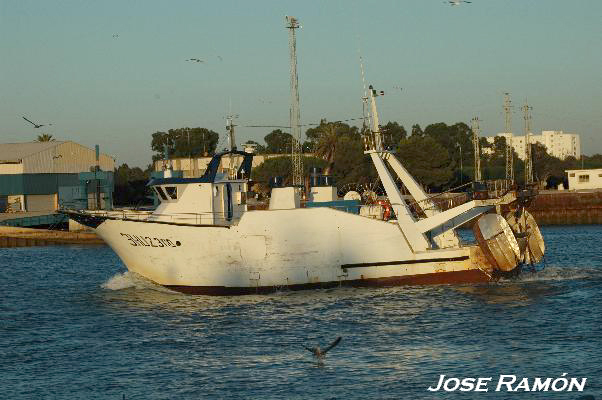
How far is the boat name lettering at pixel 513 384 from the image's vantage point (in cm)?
2330

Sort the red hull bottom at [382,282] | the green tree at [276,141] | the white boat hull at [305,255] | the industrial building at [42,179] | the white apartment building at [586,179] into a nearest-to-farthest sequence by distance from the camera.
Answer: the white boat hull at [305,255]
the red hull bottom at [382,282]
the industrial building at [42,179]
the white apartment building at [586,179]
the green tree at [276,141]

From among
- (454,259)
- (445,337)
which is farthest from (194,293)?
(445,337)

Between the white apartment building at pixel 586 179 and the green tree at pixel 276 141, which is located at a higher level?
the green tree at pixel 276 141

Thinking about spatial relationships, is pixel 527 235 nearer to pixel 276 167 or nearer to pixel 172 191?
pixel 172 191

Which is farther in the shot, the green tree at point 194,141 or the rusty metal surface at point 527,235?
the green tree at point 194,141

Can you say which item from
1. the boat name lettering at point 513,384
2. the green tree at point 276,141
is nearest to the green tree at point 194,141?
the green tree at point 276,141

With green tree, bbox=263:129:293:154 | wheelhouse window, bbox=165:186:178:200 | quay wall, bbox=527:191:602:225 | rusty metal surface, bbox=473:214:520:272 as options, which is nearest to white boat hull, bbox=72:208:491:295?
rusty metal surface, bbox=473:214:520:272

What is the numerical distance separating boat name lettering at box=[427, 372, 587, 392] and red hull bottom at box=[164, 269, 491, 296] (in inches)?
565

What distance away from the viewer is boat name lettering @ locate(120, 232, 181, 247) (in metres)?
39.4

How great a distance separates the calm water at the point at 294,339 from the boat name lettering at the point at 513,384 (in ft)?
1.14

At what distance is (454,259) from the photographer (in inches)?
1532

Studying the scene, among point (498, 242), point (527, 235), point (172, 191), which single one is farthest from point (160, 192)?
point (527, 235)

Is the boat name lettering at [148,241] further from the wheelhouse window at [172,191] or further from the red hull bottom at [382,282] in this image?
the wheelhouse window at [172,191]

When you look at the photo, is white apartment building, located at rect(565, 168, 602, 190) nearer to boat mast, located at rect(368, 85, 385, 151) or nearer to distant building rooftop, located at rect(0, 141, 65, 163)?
distant building rooftop, located at rect(0, 141, 65, 163)
